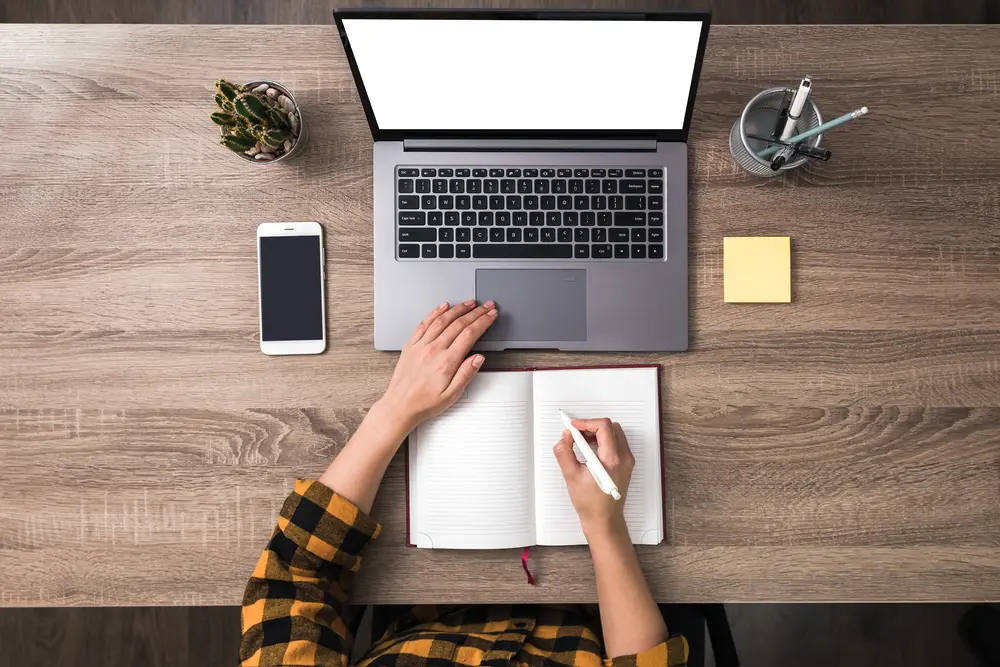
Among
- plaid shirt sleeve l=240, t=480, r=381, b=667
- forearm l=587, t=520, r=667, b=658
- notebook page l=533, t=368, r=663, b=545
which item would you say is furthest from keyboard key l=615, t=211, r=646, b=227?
plaid shirt sleeve l=240, t=480, r=381, b=667

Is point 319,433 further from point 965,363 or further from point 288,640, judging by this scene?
point 965,363

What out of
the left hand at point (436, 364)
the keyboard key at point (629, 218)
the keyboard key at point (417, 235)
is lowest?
the left hand at point (436, 364)

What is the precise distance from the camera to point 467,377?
80cm

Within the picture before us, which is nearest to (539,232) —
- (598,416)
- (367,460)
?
(598,416)

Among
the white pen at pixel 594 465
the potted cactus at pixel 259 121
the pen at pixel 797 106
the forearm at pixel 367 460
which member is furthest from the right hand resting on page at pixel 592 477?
the potted cactus at pixel 259 121

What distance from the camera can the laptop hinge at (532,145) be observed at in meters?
0.82

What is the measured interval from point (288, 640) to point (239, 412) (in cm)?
32

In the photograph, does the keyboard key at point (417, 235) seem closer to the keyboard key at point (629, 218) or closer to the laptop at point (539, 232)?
the laptop at point (539, 232)

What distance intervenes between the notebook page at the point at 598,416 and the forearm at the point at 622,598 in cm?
5

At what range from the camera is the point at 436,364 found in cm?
79

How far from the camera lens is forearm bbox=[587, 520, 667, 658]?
0.77 metres

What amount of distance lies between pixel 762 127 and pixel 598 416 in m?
0.47

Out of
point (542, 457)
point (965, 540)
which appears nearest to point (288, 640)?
point (542, 457)

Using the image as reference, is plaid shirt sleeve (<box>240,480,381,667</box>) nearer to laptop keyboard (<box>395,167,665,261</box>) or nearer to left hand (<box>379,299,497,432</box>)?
left hand (<box>379,299,497,432</box>)
